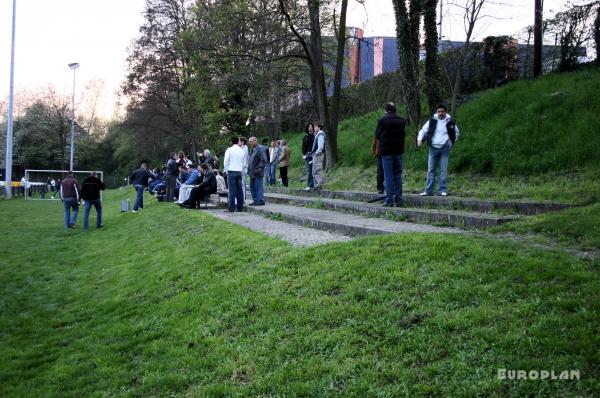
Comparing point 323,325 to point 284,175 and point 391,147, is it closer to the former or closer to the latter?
point 391,147

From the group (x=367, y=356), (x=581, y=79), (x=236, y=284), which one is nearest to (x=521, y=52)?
(x=581, y=79)

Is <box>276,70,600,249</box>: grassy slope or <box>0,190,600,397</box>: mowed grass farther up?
<box>276,70,600,249</box>: grassy slope

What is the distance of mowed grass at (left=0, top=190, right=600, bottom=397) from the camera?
11.5 feet

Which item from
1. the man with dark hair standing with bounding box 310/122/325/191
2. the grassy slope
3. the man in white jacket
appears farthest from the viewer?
the man with dark hair standing with bounding box 310/122/325/191

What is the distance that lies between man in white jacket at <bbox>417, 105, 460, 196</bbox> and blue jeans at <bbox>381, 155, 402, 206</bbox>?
82 centimetres

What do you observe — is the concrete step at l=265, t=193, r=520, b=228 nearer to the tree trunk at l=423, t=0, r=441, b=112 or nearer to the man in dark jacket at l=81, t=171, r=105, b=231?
the tree trunk at l=423, t=0, r=441, b=112

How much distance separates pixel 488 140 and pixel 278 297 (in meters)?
8.92

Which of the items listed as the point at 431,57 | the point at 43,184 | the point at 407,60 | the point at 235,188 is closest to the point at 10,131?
the point at 43,184

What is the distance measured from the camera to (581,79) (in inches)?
507

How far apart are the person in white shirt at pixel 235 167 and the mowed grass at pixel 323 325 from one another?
445cm

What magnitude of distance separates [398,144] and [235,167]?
16.1 ft

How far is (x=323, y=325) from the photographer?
461 centimetres

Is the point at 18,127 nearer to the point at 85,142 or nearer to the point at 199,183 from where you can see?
the point at 85,142

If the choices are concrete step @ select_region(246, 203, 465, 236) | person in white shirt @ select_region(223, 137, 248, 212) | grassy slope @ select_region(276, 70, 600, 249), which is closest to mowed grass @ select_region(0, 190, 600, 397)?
concrete step @ select_region(246, 203, 465, 236)
